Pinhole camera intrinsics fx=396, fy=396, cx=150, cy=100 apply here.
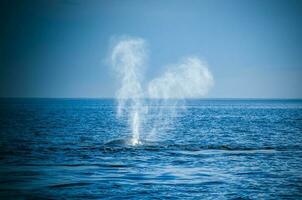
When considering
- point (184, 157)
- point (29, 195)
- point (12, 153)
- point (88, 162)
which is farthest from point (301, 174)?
point (12, 153)

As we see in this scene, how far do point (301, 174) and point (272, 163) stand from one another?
5.04 metres

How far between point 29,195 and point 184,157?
17522 millimetres

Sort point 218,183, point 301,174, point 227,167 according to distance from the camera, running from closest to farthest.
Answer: point 218,183, point 301,174, point 227,167

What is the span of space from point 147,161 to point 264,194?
13.1 meters

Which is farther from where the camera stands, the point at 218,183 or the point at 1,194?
the point at 218,183

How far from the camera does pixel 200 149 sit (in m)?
43.0

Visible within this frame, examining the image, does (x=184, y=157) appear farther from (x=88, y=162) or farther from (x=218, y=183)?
(x=218, y=183)

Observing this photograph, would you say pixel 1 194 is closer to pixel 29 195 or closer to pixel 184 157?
pixel 29 195

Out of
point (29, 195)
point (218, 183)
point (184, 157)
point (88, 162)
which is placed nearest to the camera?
point (29, 195)

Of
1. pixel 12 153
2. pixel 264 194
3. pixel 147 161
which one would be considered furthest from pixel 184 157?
pixel 12 153

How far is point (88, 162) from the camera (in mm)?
32969


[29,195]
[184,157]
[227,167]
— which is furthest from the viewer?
[184,157]

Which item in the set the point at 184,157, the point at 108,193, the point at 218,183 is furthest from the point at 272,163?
the point at 108,193

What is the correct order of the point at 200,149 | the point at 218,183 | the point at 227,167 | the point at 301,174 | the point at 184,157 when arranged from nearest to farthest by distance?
1. the point at 218,183
2. the point at 301,174
3. the point at 227,167
4. the point at 184,157
5. the point at 200,149
